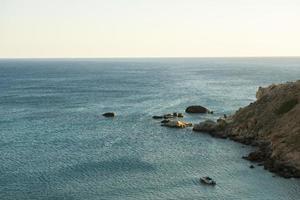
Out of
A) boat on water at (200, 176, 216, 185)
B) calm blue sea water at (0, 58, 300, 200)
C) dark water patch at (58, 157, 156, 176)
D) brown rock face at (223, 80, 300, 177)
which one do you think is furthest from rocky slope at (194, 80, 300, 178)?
dark water patch at (58, 157, 156, 176)

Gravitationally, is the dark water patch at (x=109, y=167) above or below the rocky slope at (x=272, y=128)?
below

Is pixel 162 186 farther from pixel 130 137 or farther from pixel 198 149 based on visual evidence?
pixel 130 137

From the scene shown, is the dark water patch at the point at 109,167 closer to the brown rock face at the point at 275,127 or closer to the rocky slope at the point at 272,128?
the rocky slope at the point at 272,128

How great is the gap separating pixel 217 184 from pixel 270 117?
1219 inches

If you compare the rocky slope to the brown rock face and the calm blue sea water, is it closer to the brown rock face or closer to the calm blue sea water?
the brown rock face

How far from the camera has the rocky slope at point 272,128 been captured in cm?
7612

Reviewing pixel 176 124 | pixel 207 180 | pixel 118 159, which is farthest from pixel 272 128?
pixel 118 159

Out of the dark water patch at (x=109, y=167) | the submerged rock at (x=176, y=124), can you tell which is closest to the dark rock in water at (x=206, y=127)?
the submerged rock at (x=176, y=124)

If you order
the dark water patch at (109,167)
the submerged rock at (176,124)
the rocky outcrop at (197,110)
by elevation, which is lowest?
the dark water patch at (109,167)

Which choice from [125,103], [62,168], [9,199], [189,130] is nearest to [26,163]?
[62,168]

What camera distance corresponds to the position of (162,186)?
6856cm

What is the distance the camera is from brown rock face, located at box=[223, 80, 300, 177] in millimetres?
75812

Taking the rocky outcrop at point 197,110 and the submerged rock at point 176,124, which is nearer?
the submerged rock at point 176,124

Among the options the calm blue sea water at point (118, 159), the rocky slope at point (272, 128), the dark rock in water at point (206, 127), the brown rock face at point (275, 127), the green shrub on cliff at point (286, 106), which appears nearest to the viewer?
the calm blue sea water at point (118, 159)
